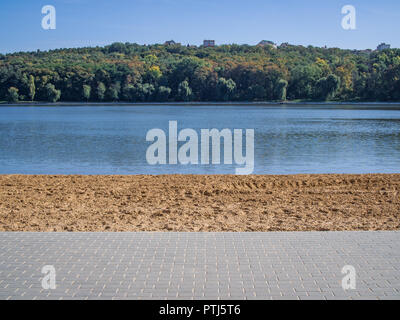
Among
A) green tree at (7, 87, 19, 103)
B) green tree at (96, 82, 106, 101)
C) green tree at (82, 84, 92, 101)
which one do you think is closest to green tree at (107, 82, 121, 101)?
green tree at (96, 82, 106, 101)

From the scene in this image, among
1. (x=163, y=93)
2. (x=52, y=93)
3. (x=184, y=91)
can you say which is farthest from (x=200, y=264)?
(x=184, y=91)

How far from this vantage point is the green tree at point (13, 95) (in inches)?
3877

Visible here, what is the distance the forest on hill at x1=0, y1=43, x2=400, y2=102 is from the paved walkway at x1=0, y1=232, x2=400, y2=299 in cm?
9462

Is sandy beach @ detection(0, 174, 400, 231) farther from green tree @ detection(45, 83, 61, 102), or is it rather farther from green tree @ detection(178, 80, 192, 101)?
green tree @ detection(178, 80, 192, 101)

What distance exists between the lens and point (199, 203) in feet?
31.1

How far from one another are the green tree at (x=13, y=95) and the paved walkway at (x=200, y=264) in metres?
99.5

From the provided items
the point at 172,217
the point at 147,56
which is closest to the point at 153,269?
the point at 172,217

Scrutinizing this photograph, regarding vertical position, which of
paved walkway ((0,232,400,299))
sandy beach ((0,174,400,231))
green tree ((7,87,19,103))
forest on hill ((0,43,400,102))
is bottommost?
sandy beach ((0,174,400,231))

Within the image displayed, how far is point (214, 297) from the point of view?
4695mm

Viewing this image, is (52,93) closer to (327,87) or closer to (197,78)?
(197,78)

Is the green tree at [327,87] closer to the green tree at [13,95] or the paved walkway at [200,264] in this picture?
the green tree at [13,95]

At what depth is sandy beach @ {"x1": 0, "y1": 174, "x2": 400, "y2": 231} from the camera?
7.82 metres

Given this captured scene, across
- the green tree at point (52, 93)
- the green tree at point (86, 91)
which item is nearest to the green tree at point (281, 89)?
the green tree at point (86, 91)
